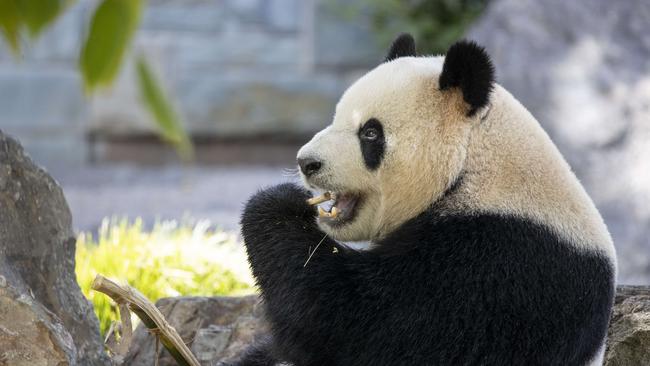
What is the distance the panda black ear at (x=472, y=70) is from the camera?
2.25 metres

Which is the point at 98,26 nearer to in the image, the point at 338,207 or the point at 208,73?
the point at 338,207

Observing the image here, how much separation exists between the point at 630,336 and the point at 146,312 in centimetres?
143

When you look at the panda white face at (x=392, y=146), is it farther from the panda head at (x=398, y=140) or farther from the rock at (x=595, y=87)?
the rock at (x=595, y=87)

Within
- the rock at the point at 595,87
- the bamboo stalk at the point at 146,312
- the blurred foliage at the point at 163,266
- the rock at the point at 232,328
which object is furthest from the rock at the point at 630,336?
the rock at the point at 595,87

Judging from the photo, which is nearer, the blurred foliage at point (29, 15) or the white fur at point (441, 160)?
the white fur at point (441, 160)

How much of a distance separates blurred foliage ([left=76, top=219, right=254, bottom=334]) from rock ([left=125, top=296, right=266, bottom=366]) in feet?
1.89

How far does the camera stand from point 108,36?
3.28m

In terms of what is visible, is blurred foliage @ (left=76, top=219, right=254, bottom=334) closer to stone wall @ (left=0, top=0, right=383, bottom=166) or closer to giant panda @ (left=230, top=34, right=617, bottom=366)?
giant panda @ (left=230, top=34, right=617, bottom=366)

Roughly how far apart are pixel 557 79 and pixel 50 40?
5.51 m

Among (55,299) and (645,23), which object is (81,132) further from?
(55,299)

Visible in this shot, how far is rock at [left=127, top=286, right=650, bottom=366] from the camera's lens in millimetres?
2807

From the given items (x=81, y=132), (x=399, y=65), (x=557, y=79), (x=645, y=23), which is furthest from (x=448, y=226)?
(x=81, y=132)

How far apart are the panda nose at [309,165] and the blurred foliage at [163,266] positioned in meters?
1.72

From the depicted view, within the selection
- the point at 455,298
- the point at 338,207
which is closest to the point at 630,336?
the point at 455,298
